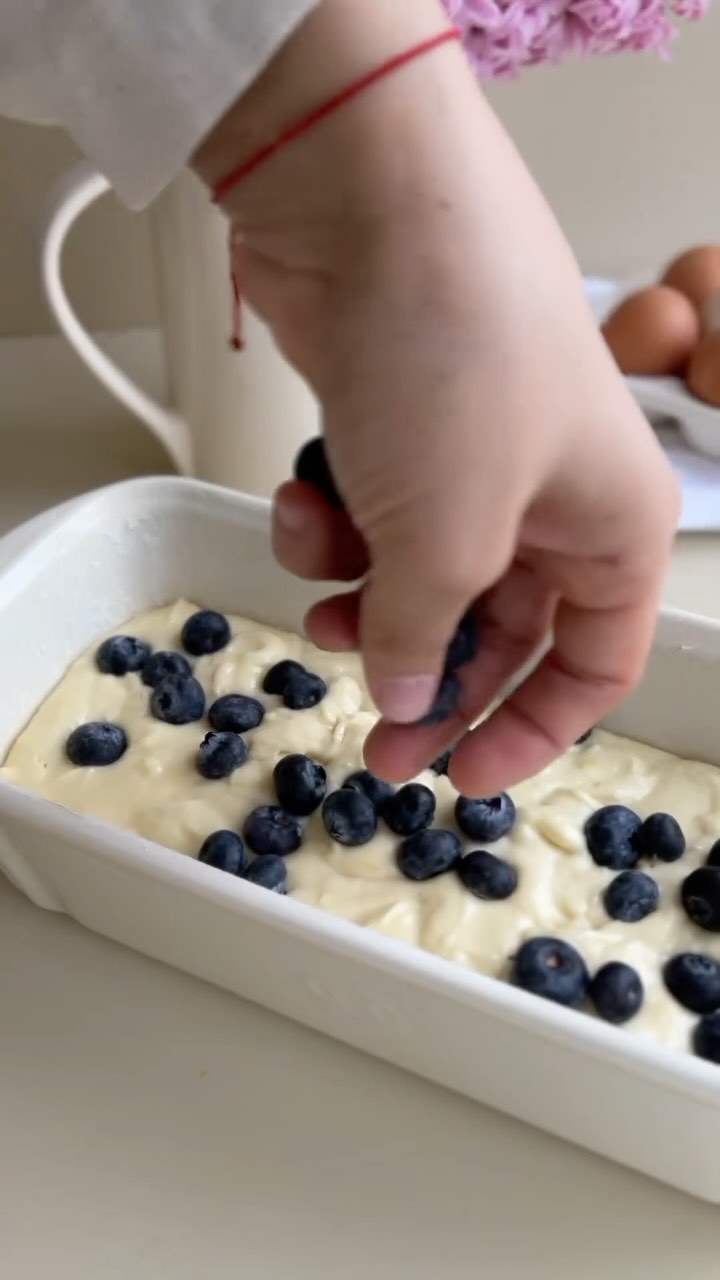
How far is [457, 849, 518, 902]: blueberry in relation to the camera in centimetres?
59

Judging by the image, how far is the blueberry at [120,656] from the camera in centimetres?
73

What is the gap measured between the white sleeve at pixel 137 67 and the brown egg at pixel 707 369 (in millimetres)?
630

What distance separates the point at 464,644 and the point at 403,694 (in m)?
0.12

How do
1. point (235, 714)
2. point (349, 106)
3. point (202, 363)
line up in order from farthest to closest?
1. point (202, 363)
2. point (235, 714)
3. point (349, 106)

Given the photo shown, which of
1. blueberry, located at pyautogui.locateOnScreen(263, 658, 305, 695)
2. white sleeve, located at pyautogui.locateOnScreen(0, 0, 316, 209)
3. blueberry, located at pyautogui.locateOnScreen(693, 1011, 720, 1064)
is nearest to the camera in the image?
white sleeve, located at pyautogui.locateOnScreen(0, 0, 316, 209)

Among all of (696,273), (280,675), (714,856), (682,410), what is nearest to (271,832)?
(280,675)

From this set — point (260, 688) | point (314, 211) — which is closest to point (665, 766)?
point (260, 688)

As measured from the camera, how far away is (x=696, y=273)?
3.15ft

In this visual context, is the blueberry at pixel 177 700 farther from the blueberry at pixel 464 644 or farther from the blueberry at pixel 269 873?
the blueberry at pixel 464 644

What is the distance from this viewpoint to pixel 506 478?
1.01ft

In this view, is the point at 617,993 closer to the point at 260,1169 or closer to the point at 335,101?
the point at 260,1169

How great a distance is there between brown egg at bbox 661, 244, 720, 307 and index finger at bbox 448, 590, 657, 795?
0.60m

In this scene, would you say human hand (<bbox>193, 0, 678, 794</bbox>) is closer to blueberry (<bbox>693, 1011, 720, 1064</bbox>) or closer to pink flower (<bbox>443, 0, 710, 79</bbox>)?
blueberry (<bbox>693, 1011, 720, 1064</bbox>)

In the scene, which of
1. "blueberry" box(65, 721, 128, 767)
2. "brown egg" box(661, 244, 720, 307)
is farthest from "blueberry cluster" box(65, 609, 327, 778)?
"brown egg" box(661, 244, 720, 307)
